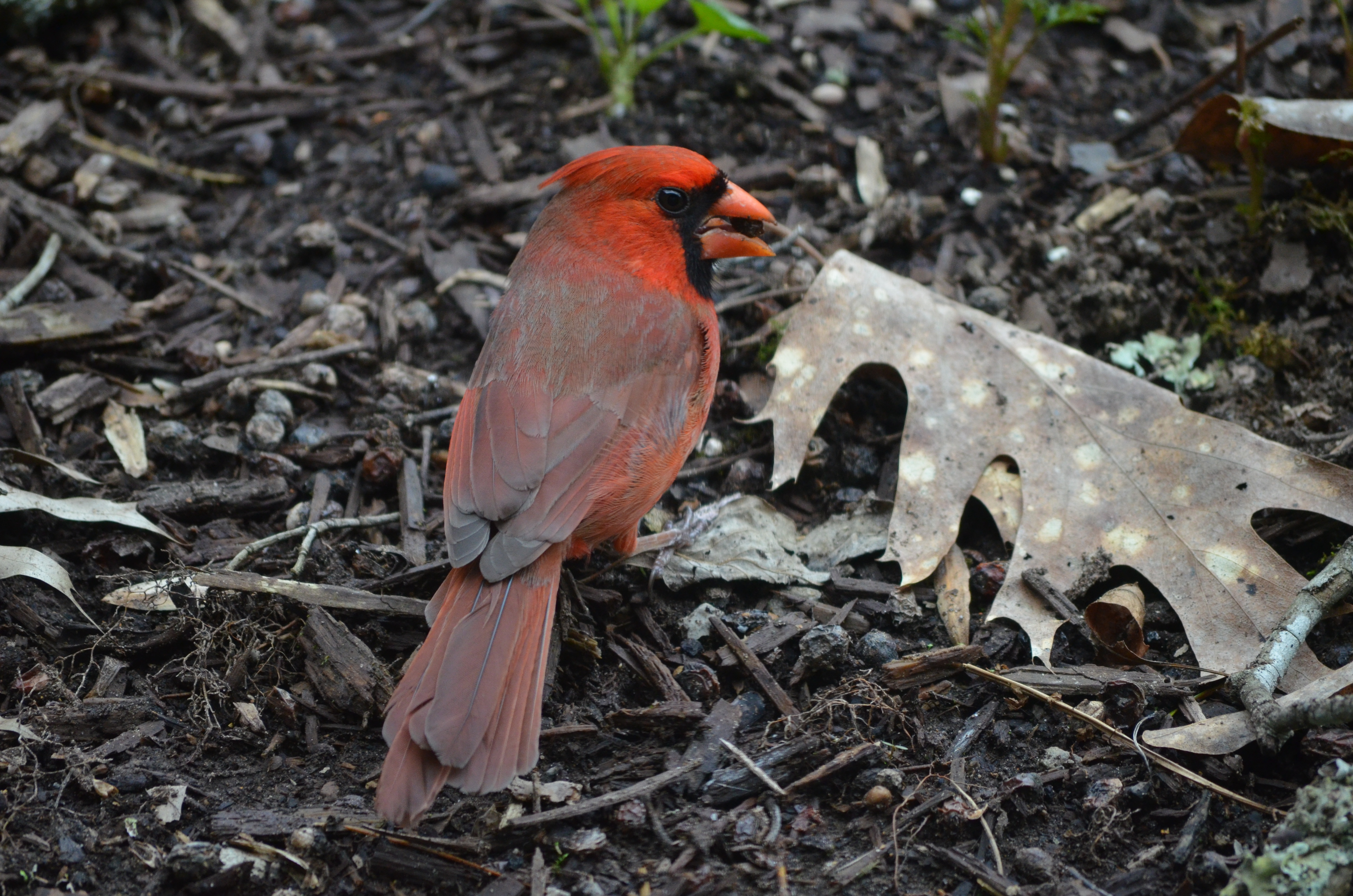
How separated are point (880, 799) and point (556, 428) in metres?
1.31

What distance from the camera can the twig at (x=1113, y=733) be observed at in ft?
8.46

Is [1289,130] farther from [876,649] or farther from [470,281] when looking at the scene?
[470,281]

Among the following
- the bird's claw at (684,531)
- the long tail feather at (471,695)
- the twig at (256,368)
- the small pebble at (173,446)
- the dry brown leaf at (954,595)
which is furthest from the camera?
the twig at (256,368)

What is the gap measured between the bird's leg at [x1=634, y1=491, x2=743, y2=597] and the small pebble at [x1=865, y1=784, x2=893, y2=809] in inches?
39.1

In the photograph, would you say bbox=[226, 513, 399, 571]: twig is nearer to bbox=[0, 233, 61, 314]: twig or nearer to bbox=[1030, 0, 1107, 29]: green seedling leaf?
bbox=[0, 233, 61, 314]: twig

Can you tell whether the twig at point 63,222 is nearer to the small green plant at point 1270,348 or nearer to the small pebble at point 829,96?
the small pebble at point 829,96

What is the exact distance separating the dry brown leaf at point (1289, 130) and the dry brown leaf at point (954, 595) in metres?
1.93

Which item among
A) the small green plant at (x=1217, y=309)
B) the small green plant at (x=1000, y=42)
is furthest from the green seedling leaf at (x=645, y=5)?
the small green plant at (x=1217, y=309)

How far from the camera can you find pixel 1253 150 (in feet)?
13.3

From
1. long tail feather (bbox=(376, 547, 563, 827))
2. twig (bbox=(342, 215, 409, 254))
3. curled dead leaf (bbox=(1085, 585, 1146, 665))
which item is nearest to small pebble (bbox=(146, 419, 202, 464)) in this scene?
twig (bbox=(342, 215, 409, 254))

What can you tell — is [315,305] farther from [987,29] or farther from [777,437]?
[987,29]

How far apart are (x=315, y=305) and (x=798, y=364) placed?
77.7 inches

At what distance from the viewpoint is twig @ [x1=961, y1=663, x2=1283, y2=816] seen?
2.58m

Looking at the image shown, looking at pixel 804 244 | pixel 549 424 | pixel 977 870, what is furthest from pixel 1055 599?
pixel 804 244
